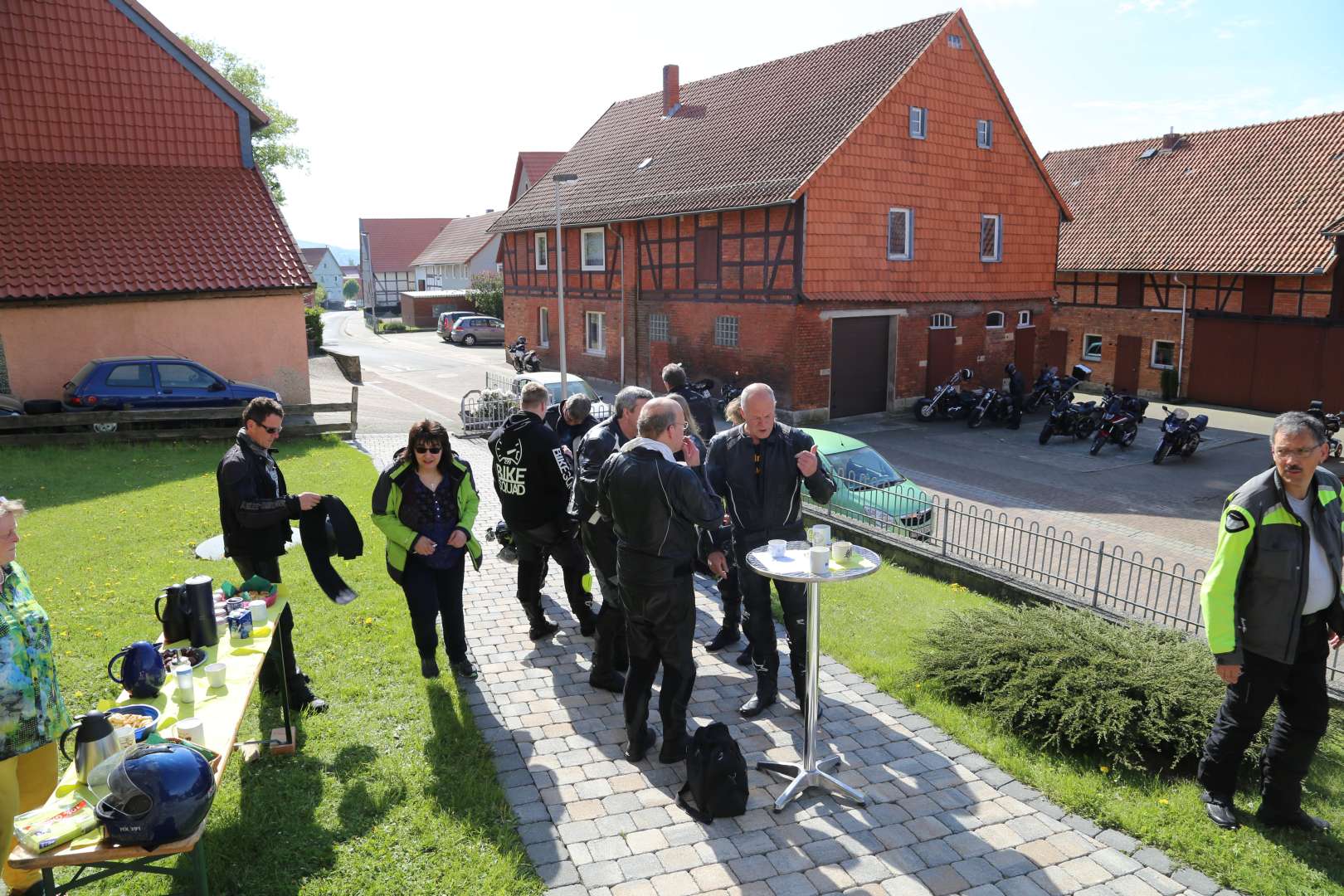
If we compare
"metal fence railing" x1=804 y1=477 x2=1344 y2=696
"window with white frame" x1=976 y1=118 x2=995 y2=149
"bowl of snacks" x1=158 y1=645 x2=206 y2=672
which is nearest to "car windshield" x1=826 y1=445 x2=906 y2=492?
"metal fence railing" x1=804 y1=477 x2=1344 y2=696

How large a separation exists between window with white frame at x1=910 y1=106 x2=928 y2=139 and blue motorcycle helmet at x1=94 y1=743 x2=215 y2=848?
22.3m

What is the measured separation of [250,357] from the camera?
1802cm

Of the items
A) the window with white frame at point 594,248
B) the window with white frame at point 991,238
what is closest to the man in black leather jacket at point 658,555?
the window with white frame at point 991,238

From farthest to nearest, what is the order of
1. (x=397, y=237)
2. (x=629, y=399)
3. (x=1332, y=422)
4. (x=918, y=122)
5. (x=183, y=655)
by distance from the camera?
(x=397, y=237) < (x=918, y=122) < (x=1332, y=422) < (x=629, y=399) < (x=183, y=655)

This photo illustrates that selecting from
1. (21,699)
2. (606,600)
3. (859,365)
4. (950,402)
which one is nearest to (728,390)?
(859,365)

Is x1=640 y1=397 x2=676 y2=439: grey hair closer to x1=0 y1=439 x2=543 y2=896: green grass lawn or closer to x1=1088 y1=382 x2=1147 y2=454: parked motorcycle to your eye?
x1=0 y1=439 x2=543 y2=896: green grass lawn

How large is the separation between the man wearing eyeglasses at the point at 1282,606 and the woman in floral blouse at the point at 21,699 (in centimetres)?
553

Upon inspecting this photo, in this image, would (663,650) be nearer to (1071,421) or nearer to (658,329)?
(1071,421)

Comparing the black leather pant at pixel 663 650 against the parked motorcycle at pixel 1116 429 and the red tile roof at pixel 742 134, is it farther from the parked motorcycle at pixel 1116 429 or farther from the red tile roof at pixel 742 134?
the red tile roof at pixel 742 134

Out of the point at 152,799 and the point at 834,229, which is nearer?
the point at 152,799

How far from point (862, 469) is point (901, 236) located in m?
12.7

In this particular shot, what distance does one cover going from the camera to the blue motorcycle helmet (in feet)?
11.1

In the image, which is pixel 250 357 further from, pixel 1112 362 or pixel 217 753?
pixel 1112 362

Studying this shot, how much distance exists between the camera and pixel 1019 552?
31.0 ft
